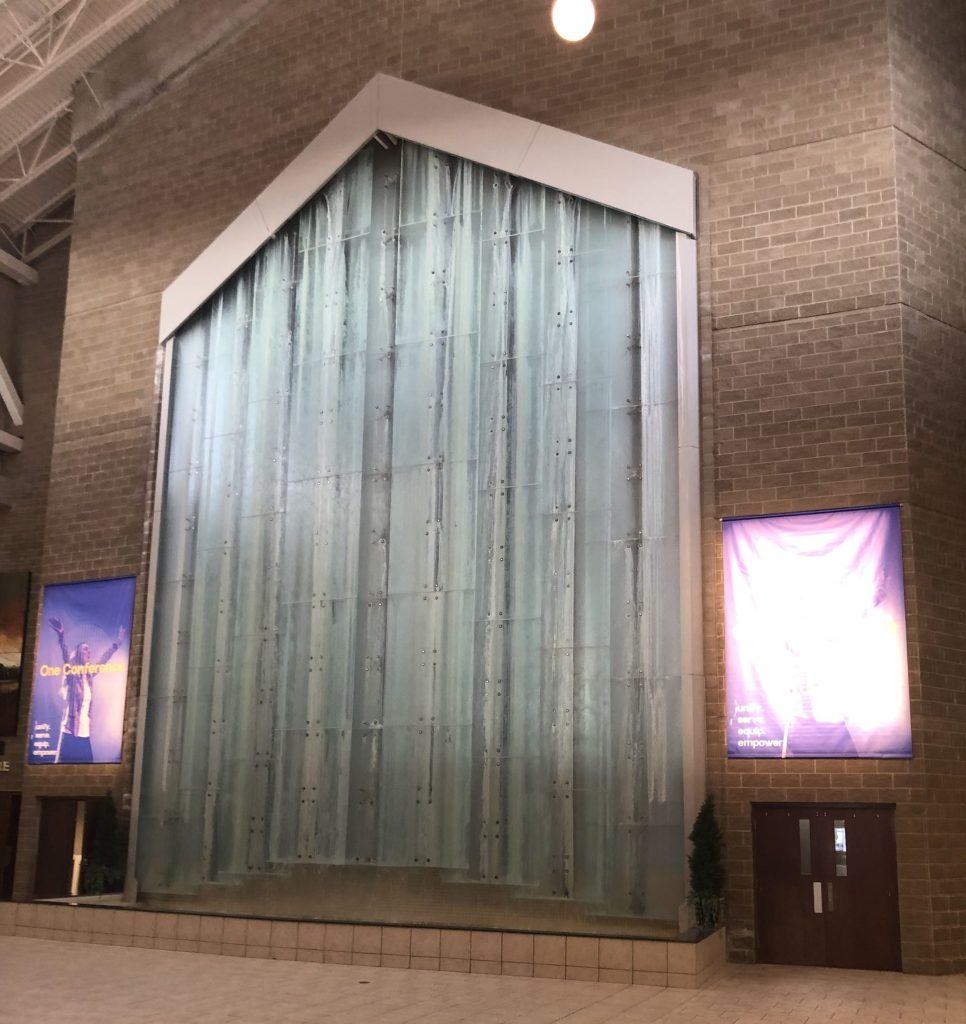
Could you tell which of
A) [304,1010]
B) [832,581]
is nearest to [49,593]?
[304,1010]

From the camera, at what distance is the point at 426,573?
15344 millimetres

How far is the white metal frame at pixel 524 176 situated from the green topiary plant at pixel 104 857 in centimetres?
20

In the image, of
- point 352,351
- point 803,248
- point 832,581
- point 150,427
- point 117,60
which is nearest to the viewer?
point 832,581

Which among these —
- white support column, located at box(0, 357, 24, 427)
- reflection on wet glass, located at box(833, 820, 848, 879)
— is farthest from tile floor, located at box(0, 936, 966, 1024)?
white support column, located at box(0, 357, 24, 427)

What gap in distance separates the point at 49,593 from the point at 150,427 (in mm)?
3007

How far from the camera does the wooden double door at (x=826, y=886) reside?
1246 centimetres

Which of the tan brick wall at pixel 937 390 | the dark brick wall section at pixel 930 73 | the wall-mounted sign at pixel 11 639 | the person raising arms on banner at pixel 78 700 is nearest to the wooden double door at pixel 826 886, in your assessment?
the tan brick wall at pixel 937 390

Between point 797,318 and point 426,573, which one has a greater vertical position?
point 797,318

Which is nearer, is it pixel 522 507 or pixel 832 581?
pixel 832 581

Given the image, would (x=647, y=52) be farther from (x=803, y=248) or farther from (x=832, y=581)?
(x=832, y=581)

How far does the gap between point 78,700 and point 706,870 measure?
9.56 metres

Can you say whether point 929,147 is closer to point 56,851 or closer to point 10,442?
point 56,851

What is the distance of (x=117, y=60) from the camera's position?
19656 mm

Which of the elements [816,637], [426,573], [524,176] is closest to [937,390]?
[816,637]
